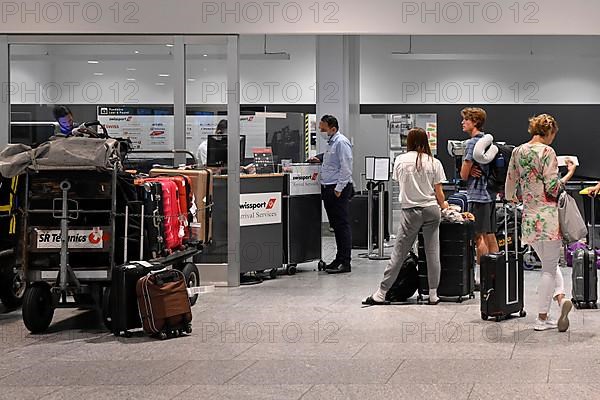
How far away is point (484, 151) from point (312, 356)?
3050mm

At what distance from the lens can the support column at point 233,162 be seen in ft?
30.1

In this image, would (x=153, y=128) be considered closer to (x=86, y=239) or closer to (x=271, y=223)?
(x=271, y=223)

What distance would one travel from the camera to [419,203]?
7.84 metres

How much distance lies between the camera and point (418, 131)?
8047 millimetres

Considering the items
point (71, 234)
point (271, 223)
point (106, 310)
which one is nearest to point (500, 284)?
point (106, 310)

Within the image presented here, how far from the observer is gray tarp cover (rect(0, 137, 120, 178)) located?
677cm

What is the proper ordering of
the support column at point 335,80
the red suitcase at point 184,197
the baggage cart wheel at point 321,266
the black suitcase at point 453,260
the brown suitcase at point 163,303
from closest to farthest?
the brown suitcase at point 163,303 → the red suitcase at point 184,197 → the black suitcase at point 453,260 → the baggage cart wheel at point 321,266 → the support column at point 335,80

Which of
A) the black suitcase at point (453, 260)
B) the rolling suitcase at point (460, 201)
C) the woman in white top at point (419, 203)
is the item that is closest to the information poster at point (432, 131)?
the rolling suitcase at point (460, 201)

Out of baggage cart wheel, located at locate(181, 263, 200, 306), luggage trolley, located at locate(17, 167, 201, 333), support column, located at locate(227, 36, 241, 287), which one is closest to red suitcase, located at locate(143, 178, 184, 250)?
baggage cart wheel, located at locate(181, 263, 200, 306)

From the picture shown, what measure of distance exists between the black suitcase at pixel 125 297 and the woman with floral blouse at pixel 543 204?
257 centimetres

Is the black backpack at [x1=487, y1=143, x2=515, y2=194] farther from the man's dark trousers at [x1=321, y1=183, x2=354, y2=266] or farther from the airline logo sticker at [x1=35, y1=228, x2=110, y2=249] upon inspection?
the airline logo sticker at [x1=35, y1=228, x2=110, y2=249]

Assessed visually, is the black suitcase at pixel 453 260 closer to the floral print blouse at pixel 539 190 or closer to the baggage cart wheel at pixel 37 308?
the floral print blouse at pixel 539 190

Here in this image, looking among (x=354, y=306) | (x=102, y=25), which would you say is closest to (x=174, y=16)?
(x=102, y=25)

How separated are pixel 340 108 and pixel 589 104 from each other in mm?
4926
